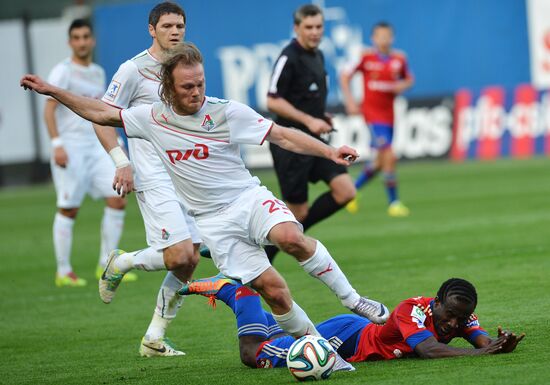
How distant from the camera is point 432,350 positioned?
6.61 metres

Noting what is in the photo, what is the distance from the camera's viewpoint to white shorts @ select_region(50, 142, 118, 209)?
12.0 meters

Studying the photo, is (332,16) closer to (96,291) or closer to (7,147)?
(7,147)

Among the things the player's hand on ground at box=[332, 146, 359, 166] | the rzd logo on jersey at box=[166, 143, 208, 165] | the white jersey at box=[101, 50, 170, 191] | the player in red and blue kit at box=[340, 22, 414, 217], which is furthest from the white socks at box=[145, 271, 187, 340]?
the player in red and blue kit at box=[340, 22, 414, 217]

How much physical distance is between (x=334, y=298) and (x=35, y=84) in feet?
12.2

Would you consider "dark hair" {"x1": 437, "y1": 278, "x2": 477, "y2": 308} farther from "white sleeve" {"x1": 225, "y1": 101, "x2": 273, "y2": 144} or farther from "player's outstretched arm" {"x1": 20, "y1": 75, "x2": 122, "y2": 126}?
"player's outstretched arm" {"x1": 20, "y1": 75, "x2": 122, "y2": 126}

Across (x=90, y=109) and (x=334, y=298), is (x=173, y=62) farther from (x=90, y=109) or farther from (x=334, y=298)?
(x=334, y=298)

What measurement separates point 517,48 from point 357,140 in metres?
4.32

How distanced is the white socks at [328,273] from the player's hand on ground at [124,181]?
1416mm

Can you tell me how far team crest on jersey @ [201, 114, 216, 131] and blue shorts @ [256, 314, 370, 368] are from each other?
1.37 m

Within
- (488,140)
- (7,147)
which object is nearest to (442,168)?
(488,140)

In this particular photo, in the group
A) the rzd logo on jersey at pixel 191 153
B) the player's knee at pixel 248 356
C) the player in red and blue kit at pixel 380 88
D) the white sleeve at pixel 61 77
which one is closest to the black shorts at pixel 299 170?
the white sleeve at pixel 61 77

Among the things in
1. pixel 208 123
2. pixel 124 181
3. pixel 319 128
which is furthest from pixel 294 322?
pixel 319 128

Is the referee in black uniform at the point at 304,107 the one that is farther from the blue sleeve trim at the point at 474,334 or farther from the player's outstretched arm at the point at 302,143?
the blue sleeve trim at the point at 474,334

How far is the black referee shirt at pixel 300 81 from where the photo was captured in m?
10.7
